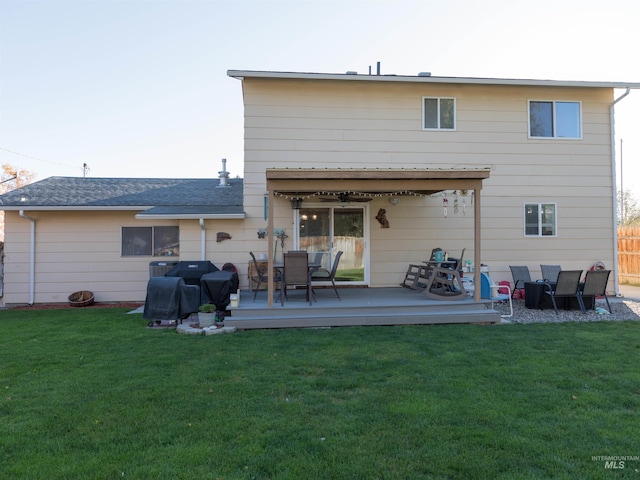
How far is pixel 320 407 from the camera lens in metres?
3.51

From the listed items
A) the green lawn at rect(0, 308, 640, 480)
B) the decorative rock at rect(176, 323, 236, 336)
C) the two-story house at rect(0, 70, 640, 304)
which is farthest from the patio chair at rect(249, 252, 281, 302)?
the green lawn at rect(0, 308, 640, 480)

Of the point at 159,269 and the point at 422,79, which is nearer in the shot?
the point at 159,269

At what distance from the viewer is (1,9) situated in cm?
1057

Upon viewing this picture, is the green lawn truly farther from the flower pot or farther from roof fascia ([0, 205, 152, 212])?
roof fascia ([0, 205, 152, 212])

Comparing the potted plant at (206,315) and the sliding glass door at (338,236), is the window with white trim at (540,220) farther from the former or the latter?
the potted plant at (206,315)

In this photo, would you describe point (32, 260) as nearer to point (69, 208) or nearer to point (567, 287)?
point (69, 208)

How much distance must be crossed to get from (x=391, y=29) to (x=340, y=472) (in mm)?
10614

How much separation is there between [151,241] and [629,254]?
14.4m

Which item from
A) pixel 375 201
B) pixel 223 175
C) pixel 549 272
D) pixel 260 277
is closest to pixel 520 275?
pixel 549 272

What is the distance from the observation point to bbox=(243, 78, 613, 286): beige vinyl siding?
9461mm

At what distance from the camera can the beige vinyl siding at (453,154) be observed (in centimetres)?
946

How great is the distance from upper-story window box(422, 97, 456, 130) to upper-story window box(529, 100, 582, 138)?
194cm

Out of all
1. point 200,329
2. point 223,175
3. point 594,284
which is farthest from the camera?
point 223,175

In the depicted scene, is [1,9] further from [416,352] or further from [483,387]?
[483,387]
